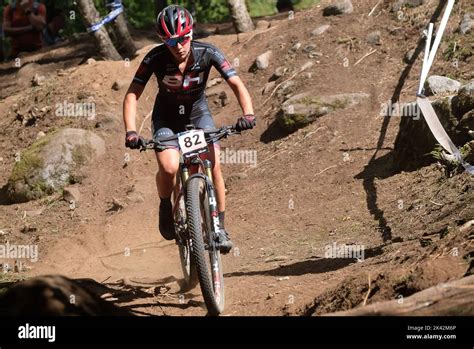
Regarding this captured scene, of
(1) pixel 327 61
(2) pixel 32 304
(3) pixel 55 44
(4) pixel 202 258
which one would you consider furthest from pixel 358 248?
(3) pixel 55 44

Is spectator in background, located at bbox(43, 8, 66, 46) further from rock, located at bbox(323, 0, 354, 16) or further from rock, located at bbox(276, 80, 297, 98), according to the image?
rock, located at bbox(276, 80, 297, 98)

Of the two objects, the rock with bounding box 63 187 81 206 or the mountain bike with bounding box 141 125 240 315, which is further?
the rock with bounding box 63 187 81 206

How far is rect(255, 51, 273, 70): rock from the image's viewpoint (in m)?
13.2

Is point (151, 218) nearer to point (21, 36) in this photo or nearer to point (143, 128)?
point (143, 128)

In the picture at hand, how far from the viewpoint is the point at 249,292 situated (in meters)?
6.99

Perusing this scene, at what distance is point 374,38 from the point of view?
12.4 meters

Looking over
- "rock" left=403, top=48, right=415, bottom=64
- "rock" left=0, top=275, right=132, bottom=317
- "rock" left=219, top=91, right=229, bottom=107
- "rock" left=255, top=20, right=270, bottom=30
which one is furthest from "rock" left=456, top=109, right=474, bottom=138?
"rock" left=255, top=20, right=270, bottom=30

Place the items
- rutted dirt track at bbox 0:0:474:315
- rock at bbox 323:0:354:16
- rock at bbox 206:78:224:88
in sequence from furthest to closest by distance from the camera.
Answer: rock at bbox 206:78:224:88 → rock at bbox 323:0:354:16 → rutted dirt track at bbox 0:0:474:315

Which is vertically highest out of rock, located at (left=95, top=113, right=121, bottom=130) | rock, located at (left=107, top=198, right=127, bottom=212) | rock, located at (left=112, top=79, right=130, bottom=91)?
rock, located at (left=112, top=79, right=130, bottom=91)

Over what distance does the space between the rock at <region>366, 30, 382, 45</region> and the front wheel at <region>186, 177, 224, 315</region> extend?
6.48 metres

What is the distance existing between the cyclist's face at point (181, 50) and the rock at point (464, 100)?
290 cm

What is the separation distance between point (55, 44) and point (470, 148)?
1039 centimetres

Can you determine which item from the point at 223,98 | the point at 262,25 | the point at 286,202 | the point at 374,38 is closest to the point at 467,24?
the point at 374,38

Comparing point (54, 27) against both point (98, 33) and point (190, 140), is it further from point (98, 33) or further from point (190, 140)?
point (190, 140)
